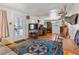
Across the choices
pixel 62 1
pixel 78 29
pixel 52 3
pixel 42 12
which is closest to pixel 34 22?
pixel 42 12

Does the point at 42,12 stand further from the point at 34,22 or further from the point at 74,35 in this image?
the point at 74,35

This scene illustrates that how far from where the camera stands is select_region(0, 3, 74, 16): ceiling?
1.79 metres

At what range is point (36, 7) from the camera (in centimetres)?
180

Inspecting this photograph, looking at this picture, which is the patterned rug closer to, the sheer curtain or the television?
the television

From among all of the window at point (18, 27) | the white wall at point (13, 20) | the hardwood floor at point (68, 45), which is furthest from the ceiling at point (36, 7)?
the hardwood floor at point (68, 45)

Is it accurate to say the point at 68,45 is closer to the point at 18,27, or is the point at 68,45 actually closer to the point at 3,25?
the point at 18,27

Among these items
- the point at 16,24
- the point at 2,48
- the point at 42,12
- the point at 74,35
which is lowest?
the point at 2,48

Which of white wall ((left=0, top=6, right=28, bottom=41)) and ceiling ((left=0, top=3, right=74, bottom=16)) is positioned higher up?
ceiling ((left=0, top=3, right=74, bottom=16))

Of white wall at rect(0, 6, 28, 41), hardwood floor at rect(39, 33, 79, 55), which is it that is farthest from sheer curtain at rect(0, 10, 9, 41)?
hardwood floor at rect(39, 33, 79, 55)

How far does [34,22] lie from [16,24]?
0.25m

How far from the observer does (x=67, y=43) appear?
1787mm

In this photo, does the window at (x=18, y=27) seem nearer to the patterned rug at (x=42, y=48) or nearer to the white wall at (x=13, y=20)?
the white wall at (x=13, y=20)

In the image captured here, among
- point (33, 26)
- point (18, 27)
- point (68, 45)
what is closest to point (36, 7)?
point (33, 26)

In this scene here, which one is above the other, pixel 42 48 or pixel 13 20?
pixel 13 20
